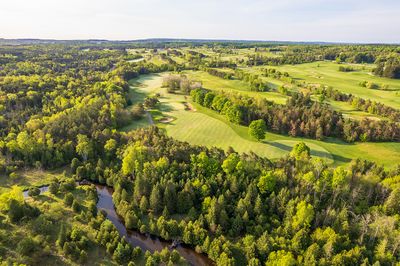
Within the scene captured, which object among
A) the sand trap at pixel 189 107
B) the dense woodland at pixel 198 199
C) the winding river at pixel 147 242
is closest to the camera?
the dense woodland at pixel 198 199

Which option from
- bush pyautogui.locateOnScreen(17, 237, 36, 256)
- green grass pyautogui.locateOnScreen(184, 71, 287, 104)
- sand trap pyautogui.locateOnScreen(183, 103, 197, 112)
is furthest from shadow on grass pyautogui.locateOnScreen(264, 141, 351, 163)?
bush pyautogui.locateOnScreen(17, 237, 36, 256)

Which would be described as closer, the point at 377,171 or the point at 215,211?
the point at 215,211

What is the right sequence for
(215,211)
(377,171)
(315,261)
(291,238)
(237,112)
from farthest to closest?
(237,112)
(377,171)
(215,211)
(291,238)
(315,261)

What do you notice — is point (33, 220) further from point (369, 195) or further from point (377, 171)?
point (377, 171)

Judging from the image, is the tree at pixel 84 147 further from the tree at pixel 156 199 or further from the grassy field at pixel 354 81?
the grassy field at pixel 354 81

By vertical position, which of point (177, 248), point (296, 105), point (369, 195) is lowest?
point (177, 248)

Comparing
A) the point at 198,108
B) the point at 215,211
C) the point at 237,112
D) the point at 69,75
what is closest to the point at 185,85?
the point at 198,108

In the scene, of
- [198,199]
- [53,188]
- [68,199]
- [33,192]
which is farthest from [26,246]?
[198,199]

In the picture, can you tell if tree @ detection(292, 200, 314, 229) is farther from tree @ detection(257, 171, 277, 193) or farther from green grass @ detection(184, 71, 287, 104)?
green grass @ detection(184, 71, 287, 104)

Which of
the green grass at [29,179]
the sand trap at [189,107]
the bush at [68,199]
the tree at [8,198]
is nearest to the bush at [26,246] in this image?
the tree at [8,198]
